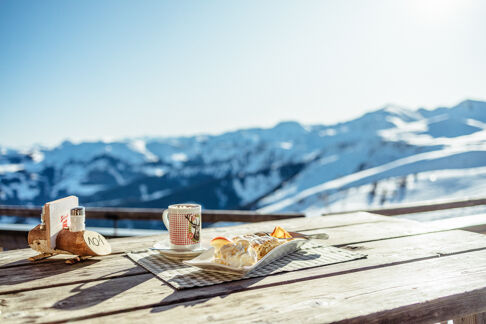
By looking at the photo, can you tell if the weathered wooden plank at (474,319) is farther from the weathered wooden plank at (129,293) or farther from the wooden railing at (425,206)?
the wooden railing at (425,206)

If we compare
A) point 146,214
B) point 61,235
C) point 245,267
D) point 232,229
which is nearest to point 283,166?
point 146,214

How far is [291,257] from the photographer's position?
1.16 m

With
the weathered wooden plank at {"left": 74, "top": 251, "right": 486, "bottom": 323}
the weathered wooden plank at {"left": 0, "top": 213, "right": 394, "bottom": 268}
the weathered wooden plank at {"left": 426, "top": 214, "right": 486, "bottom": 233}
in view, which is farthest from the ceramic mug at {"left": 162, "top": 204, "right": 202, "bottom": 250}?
the weathered wooden plank at {"left": 426, "top": 214, "right": 486, "bottom": 233}

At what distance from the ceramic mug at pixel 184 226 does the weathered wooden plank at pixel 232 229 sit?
0.24m

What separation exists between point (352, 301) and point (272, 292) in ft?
0.54

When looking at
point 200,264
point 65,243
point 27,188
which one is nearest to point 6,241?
point 65,243

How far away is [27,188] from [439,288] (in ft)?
537

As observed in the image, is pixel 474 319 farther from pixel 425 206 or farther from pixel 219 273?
pixel 425 206

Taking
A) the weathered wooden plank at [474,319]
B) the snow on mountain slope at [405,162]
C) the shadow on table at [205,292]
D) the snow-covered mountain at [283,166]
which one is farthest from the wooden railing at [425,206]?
the snow on mountain slope at [405,162]

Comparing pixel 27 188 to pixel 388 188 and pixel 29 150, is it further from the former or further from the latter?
pixel 388 188

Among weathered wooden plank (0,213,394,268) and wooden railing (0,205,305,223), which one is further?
wooden railing (0,205,305,223)

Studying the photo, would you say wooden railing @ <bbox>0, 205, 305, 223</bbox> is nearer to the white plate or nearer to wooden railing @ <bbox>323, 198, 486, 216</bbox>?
wooden railing @ <bbox>323, 198, 486, 216</bbox>

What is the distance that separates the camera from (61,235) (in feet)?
3.75

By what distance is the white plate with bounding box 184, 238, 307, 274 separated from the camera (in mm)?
979
